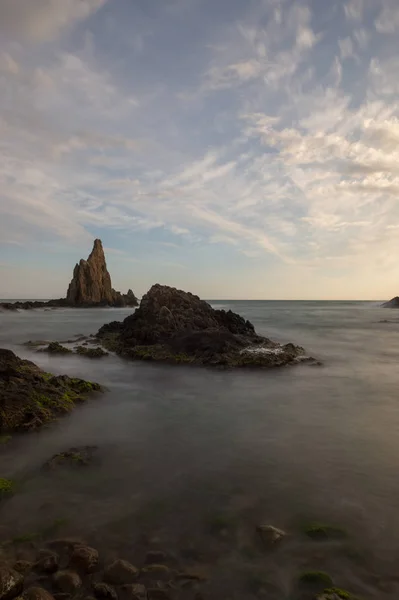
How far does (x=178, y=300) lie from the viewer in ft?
97.8

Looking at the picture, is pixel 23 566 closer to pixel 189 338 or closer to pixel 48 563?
pixel 48 563

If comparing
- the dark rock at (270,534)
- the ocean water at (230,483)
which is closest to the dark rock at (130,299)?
the ocean water at (230,483)

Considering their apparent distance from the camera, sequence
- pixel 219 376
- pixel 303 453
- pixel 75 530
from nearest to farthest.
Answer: pixel 75 530
pixel 303 453
pixel 219 376

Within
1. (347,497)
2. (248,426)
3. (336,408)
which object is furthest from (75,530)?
→ (336,408)

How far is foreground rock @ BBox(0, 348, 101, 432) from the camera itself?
1002 centimetres

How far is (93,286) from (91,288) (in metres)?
0.98

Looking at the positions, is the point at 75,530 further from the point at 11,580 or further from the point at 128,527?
the point at 11,580

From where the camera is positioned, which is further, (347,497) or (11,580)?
(347,497)

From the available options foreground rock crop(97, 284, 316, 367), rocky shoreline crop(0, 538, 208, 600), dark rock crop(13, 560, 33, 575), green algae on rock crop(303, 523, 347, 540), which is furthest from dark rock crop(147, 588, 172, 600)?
foreground rock crop(97, 284, 316, 367)

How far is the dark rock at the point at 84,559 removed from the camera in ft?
15.6

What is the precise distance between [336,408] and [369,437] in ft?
8.86

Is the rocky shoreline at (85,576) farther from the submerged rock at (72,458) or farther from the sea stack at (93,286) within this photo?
the sea stack at (93,286)

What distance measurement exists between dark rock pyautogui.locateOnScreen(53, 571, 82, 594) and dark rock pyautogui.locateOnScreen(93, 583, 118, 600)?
0.24 meters

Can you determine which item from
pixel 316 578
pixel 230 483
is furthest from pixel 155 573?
pixel 230 483
